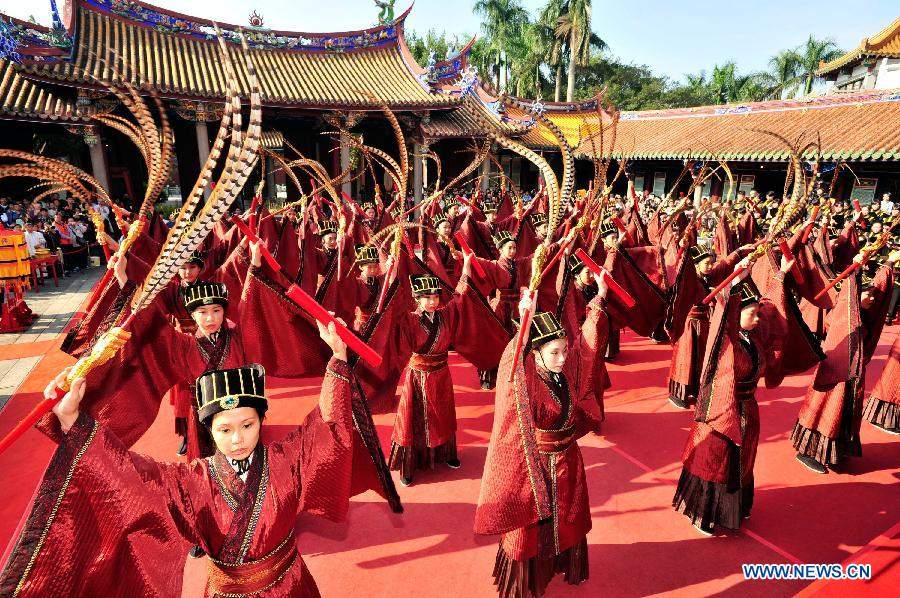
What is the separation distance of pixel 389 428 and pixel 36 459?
3.44m

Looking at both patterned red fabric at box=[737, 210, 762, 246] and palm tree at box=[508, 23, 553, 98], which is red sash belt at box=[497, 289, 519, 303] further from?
palm tree at box=[508, 23, 553, 98]

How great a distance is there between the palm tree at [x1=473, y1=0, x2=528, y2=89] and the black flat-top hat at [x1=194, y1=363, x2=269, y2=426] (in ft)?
130

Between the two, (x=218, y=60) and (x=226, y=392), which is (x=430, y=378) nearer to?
(x=226, y=392)

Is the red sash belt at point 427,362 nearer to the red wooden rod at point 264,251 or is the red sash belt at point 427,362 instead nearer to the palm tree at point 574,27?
the red wooden rod at point 264,251

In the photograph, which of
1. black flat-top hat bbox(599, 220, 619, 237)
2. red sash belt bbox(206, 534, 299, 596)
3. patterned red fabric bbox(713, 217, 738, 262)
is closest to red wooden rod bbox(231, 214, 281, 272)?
red sash belt bbox(206, 534, 299, 596)

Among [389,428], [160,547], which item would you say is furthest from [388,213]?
[160,547]

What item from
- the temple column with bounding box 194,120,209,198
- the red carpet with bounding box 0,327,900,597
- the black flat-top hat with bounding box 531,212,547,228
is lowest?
the red carpet with bounding box 0,327,900,597

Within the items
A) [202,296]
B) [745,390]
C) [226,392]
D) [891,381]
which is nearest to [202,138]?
[202,296]

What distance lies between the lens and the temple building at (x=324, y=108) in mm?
12633

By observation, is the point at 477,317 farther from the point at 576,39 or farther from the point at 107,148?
the point at 576,39

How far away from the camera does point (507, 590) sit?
3182 mm

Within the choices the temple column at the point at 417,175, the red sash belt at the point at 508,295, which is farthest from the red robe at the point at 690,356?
the temple column at the point at 417,175

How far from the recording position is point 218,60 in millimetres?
15742

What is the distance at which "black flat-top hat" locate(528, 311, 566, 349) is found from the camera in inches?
118
